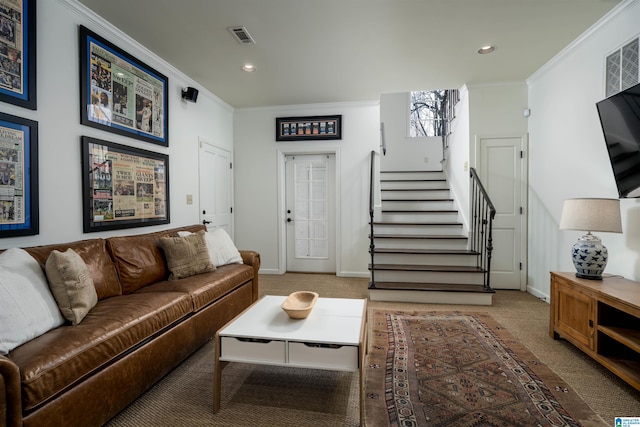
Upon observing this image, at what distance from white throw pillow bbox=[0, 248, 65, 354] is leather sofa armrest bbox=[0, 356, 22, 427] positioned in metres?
0.28

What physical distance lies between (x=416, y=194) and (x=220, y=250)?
3.59m

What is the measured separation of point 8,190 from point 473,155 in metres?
4.59

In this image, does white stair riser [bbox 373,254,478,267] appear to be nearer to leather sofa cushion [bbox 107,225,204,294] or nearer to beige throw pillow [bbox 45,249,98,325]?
leather sofa cushion [bbox 107,225,204,294]

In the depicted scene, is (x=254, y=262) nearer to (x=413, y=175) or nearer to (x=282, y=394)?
(x=282, y=394)

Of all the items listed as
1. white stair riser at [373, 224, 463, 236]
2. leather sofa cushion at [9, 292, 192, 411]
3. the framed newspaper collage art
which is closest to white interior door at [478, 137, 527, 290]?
white stair riser at [373, 224, 463, 236]

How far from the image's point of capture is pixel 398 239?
14.1 ft

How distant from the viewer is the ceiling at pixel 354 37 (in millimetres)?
2438

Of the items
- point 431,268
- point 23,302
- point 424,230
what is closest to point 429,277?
point 431,268

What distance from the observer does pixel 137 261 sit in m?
2.50

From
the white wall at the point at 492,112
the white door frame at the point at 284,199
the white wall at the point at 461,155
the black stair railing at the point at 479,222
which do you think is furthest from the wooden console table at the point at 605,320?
the white door frame at the point at 284,199

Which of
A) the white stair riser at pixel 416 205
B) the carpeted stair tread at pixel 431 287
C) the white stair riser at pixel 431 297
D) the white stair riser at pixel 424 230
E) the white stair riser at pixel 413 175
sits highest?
the white stair riser at pixel 413 175

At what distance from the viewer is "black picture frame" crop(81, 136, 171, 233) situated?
8.22 ft

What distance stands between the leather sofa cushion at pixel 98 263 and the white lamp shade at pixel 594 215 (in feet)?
11.7

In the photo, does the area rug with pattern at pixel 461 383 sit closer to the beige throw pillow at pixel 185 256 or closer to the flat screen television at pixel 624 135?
the flat screen television at pixel 624 135
